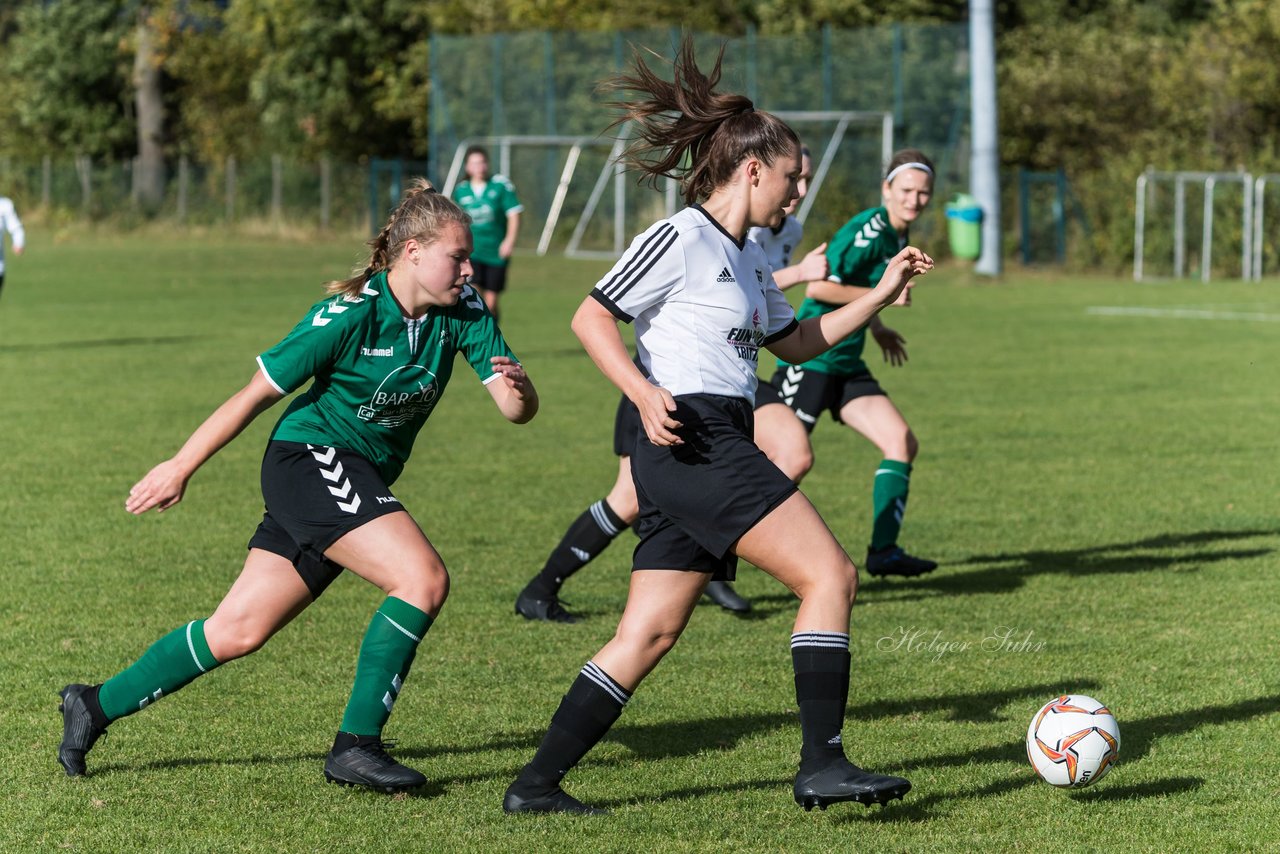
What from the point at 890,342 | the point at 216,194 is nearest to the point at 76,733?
the point at 890,342

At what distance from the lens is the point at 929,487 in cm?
991

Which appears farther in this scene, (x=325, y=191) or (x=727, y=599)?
(x=325, y=191)

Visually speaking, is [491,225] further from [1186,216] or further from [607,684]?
[1186,216]

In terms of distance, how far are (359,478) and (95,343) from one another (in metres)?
14.4

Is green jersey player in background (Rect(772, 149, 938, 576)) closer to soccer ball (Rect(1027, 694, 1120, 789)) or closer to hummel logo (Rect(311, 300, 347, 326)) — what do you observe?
soccer ball (Rect(1027, 694, 1120, 789))

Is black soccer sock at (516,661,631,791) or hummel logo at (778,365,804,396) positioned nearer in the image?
black soccer sock at (516,661,631,791)

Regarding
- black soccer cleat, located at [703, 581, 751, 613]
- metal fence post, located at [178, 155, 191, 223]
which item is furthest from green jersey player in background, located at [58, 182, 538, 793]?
metal fence post, located at [178, 155, 191, 223]

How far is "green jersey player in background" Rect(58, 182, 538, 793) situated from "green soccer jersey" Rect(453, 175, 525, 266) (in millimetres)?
12926

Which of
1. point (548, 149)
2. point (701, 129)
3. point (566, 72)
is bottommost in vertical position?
point (548, 149)

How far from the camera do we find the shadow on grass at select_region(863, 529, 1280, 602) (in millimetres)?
7410

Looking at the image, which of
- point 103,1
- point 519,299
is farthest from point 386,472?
point 103,1

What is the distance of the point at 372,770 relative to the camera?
445cm

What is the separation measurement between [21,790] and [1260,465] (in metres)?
8.43

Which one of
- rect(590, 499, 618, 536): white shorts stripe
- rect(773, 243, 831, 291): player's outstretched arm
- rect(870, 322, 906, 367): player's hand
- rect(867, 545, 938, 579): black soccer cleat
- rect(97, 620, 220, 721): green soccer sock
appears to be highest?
rect(773, 243, 831, 291): player's outstretched arm
